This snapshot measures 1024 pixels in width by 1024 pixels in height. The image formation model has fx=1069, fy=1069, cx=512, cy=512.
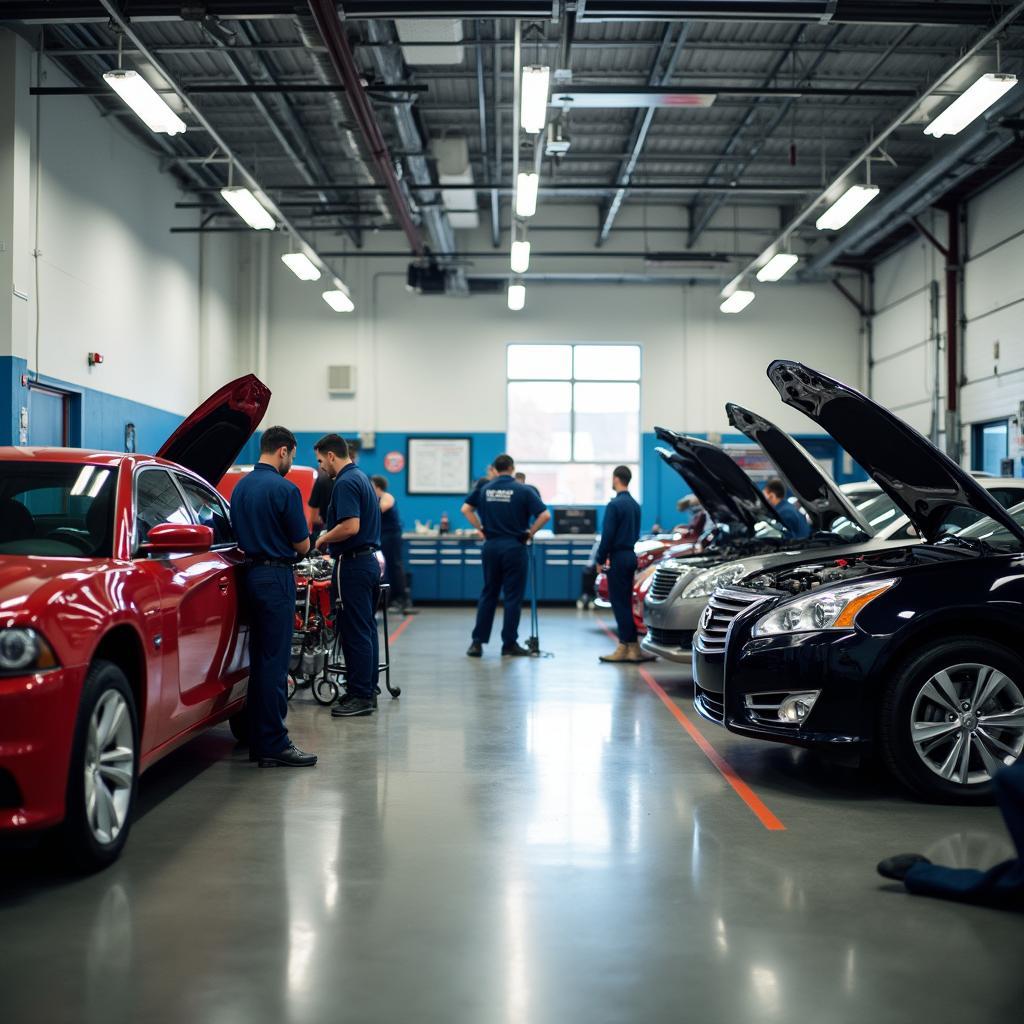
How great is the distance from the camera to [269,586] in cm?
510

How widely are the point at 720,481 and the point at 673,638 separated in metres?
1.29

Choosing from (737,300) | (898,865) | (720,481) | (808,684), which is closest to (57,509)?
(808,684)

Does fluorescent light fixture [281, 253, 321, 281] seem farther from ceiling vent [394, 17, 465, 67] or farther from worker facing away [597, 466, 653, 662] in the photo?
worker facing away [597, 466, 653, 662]

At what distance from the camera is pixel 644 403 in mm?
17281

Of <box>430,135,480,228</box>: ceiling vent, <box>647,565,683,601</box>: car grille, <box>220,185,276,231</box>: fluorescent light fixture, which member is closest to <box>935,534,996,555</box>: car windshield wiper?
<box>647,565,683,601</box>: car grille

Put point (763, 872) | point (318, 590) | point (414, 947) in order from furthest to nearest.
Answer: point (318, 590) → point (763, 872) → point (414, 947)

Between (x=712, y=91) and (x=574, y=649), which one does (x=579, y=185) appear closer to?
(x=712, y=91)

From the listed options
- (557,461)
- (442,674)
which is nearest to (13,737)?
(442,674)

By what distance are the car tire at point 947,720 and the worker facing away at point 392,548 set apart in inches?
318

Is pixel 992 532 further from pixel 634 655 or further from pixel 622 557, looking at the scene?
pixel 634 655

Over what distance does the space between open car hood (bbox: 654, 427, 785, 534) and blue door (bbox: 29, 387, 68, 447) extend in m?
5.81

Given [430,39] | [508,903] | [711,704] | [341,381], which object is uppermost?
[430,39]

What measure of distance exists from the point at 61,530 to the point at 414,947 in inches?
82.9

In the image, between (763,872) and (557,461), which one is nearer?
(763,872)
